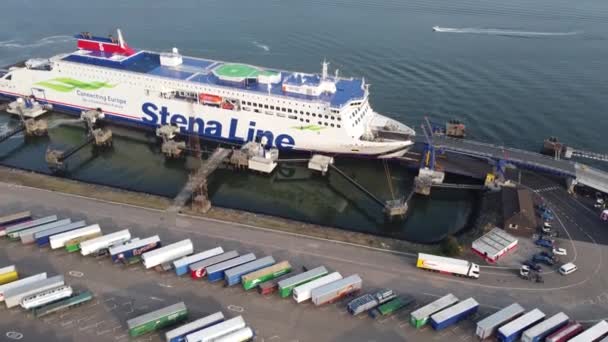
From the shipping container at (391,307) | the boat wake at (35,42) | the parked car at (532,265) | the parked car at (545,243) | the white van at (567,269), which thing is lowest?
the shipping container at (391,307)

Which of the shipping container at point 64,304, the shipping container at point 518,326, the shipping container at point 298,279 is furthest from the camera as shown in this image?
the shipping container at point 298,279

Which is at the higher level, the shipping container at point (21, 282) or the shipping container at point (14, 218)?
the shipping container at point (14, 218)

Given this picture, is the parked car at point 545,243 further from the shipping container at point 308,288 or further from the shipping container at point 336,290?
the shipping container at point 308,288

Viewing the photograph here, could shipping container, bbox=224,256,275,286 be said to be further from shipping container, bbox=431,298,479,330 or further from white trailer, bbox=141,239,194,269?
shipping container, bbox=431,298,479,330

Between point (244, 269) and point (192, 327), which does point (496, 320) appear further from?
point (192, 327)

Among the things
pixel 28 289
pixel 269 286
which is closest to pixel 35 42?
pixel 28 289

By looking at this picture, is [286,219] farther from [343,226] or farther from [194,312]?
[194,312]

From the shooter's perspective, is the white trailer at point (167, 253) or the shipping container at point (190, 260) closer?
the shipping container at point (190, 260)

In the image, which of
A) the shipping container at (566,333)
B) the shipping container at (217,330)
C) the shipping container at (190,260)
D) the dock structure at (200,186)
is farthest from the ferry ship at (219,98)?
the shipping container at (217,330)
